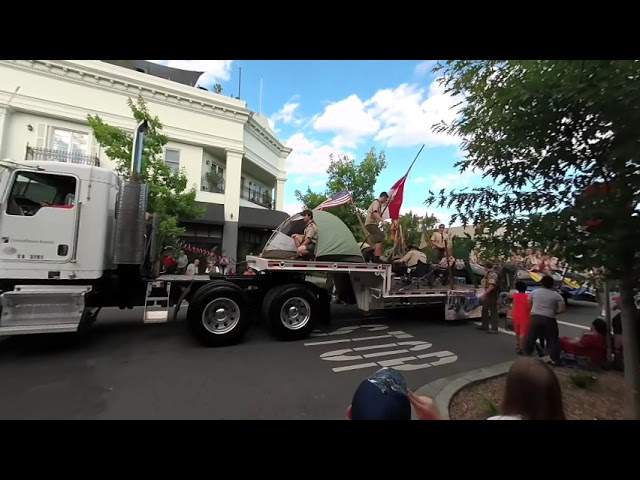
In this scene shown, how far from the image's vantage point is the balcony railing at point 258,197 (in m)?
19.8

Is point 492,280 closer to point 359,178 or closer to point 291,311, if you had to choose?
point 291,311

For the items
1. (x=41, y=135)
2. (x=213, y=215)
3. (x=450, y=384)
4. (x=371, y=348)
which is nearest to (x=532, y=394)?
(x=450, y=384)

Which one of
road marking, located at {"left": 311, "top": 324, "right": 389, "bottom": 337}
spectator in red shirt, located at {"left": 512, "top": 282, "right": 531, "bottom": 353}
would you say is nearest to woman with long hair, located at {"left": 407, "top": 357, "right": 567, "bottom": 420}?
spectator in red shirt, located at {"left": 512, "top": 282, "right": 531, "bottom": 353}

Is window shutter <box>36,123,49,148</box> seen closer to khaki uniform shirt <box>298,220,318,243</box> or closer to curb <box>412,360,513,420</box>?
khaki uniform shirt <box>298,220,318,243</box>

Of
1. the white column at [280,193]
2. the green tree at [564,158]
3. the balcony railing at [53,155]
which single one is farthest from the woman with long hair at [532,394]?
the white column at [280,193]

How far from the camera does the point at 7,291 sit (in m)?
4.72

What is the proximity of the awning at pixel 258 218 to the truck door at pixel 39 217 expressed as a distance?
496 inches

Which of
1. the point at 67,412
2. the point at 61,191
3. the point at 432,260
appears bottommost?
the point at 67,412

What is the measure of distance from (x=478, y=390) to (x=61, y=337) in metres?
7.02

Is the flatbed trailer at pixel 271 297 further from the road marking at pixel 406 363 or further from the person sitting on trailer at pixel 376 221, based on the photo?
the road marking at pixel 406 363

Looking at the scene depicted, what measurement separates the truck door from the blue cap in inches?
209
